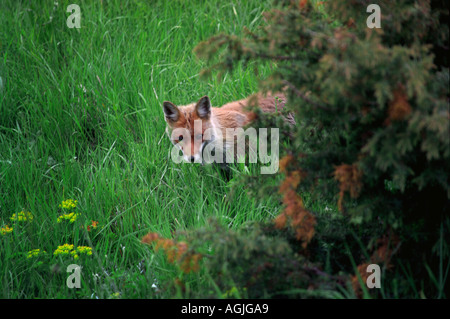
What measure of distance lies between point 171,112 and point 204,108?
32cm

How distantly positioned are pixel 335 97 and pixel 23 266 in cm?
261

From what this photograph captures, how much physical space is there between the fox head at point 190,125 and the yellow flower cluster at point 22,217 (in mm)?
1427

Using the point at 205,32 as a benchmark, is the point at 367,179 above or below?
below

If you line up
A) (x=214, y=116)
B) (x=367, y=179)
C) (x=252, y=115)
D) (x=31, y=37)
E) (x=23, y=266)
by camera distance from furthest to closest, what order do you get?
(x=31, y=37) < (x=214, y=116) < (x=23, y=266) < (x=252, y=115) < (x=367, y=179)

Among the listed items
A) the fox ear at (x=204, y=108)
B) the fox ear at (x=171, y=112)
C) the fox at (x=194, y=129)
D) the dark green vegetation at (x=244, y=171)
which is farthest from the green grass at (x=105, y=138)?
the fox ear at (x=204, y=108)

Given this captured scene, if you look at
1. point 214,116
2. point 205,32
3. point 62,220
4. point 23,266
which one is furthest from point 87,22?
point 23,266

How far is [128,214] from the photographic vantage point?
13.5ft

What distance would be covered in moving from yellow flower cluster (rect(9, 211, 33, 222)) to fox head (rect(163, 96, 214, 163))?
4.68ft

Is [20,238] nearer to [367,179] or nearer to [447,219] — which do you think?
[367,179]

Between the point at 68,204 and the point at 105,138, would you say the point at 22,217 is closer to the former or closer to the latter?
the point at 68,204

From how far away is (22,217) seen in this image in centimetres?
402

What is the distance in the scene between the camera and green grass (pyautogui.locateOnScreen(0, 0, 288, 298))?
3.76 m

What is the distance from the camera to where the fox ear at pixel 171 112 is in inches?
182

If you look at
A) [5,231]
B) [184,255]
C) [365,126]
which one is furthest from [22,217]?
[365,126]
